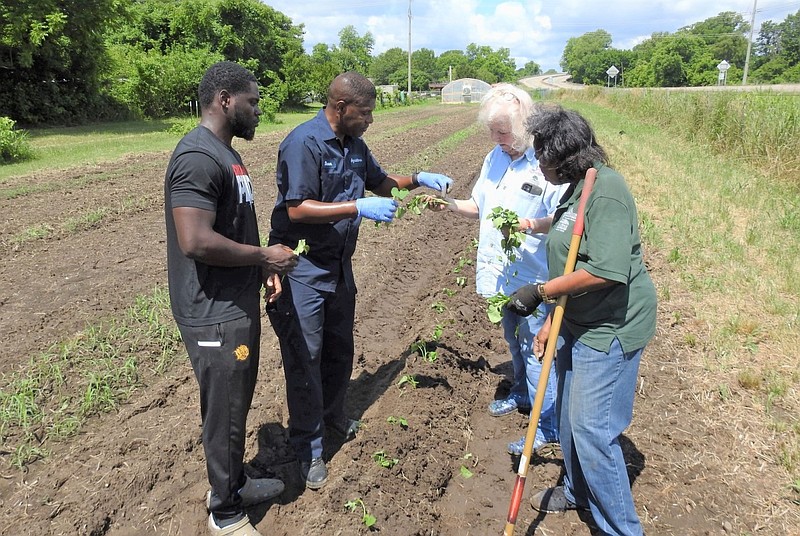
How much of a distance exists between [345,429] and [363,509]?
2.75ft

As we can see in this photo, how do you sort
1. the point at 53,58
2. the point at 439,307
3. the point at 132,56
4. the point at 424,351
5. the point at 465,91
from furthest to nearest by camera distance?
the point at 465,91 → the point at 132,56 → the point at 53,58 → the point at 439,307 → the point at 424,351

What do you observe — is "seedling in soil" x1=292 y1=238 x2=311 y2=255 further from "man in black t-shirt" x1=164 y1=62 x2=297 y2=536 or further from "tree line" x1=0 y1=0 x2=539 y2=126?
"tree line" x1=0 y1=0 x2=539 y2=126

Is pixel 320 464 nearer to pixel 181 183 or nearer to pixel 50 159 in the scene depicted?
pixel 181 183

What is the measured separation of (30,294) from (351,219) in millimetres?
4768

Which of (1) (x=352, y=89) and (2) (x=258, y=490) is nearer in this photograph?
(1) (x=352, y=89)

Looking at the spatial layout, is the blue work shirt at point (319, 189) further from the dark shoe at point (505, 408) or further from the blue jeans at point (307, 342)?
the dark shoe at point (505, 408)

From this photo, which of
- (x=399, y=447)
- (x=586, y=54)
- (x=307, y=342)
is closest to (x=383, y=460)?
(x=399, y=447)

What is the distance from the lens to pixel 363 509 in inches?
121

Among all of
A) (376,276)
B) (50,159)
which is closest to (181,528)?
(376,276)

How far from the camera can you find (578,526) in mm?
3160

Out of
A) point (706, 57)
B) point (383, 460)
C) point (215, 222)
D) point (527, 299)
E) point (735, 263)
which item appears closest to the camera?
point (215, 222)

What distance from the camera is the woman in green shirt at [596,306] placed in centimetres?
242

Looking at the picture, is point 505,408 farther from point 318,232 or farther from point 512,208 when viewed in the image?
point 318,232

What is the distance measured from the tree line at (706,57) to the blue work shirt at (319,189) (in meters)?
68.1
